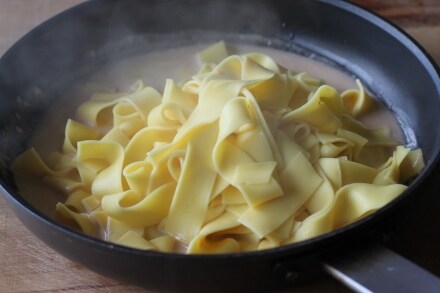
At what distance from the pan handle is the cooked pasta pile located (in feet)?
0.79

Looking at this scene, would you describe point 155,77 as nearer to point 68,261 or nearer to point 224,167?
point 224,167

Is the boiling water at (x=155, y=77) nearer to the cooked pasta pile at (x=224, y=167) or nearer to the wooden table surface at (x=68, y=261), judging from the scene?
the cooked pasta pile at (x=224, y=167)

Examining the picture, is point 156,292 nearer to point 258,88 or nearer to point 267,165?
point 267,165

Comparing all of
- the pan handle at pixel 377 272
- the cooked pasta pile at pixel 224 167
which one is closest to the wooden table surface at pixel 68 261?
the cooked pasta pile at pixel 224 167

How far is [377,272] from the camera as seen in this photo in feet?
4.74

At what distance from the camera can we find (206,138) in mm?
1956

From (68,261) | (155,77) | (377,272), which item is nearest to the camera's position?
(377,272)

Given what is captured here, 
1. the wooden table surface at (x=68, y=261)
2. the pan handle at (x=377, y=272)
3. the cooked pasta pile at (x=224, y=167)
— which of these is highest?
the cooked pasta pile at (x=224, y=167)

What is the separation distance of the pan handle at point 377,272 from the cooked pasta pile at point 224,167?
24cm

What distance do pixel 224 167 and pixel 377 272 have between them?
1.93 ft

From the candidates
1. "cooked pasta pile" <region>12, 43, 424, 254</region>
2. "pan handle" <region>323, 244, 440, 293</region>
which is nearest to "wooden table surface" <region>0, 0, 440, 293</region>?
Result: "cooked pasta pile" <region>12, 43, 424, 254</region>

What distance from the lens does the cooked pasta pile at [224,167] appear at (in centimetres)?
179

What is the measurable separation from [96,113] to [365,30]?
1052 mm

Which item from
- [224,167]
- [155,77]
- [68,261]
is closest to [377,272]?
[224,167]
